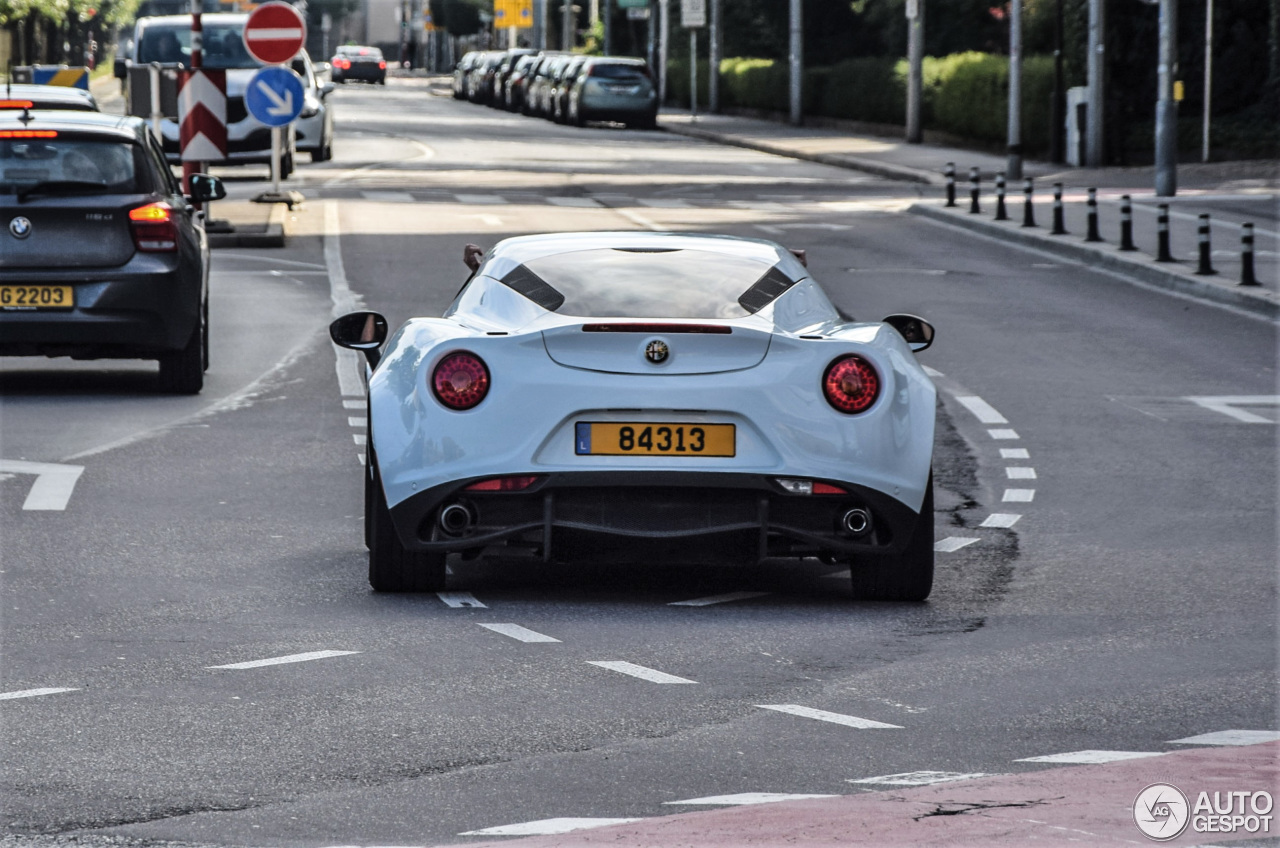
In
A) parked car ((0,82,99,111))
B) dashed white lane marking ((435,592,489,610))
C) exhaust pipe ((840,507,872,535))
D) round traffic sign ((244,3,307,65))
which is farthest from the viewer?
round traffic sign ((244,3,307,65))

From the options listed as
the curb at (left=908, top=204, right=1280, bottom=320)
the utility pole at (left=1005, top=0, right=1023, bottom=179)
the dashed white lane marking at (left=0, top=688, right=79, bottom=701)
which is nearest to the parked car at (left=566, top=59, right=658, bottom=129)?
the utility pole at (left=1005, top=0, right=1023, bottom=179)

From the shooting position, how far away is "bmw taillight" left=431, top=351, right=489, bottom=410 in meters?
7.82

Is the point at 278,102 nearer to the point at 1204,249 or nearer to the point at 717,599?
the point at 1204,249

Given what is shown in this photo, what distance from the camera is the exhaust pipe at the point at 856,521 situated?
7858 mm

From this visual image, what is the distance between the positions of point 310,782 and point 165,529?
4171 mm

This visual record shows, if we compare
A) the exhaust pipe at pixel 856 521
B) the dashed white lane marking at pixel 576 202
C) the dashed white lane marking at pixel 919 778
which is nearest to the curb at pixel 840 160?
the dashed white lane marking at pixel 576 202

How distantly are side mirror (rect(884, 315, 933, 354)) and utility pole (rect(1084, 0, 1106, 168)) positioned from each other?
31.6 metres

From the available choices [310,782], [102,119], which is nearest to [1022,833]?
[310,782]

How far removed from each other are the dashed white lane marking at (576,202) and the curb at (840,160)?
824 cm

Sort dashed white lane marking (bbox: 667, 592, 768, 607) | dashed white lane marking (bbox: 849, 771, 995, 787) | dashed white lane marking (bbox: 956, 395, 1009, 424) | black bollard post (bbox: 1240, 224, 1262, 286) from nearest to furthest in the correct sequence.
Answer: dashed white lane marking (bbox: 849, 771, 995, 787), dashed white lane marking (bbox: 667, 592, 768, 607), dashed white lane marking (bbox: 956, 395, 1009, 424), black bollard post (bbox: 1240, 224, 1262, 286)

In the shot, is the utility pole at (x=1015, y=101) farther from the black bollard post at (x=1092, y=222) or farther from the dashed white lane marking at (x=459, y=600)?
the dashed white lane marking at (x=459, y=600)

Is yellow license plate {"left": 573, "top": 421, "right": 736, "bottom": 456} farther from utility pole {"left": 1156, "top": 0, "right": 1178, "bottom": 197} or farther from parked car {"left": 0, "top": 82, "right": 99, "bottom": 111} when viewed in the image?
utility pole {"left": 1156, "top": 0, "right": 1178, "bottom": 197}

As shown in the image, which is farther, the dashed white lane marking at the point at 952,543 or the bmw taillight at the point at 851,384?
the dashed white lane marking at the point at 952,543

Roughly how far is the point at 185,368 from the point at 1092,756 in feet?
28.8
